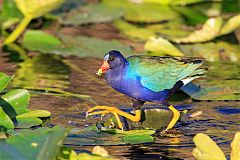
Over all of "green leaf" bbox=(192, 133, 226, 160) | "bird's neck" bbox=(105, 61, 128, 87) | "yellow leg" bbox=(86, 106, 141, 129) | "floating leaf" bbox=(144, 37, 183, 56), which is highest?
"floating leaf" bbox=(144, 37, 183, 56)

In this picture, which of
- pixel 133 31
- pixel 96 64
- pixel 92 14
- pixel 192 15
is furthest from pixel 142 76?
pixel 192 15

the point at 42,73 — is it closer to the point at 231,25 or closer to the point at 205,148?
the point at 231,25

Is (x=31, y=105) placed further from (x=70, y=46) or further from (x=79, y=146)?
(x=70, y=46)

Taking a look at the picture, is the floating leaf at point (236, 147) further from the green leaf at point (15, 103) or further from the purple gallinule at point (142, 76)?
the green leaf at point (15, 103)

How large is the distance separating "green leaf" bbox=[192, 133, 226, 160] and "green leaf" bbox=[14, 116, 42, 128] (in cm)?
99

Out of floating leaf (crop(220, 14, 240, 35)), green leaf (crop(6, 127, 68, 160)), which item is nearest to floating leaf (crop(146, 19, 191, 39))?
floating leaf (crop(220, 14, 240, 35))

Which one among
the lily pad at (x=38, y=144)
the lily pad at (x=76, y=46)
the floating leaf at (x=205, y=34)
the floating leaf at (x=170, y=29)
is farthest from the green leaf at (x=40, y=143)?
the floating leaf at (x=170, y=29)

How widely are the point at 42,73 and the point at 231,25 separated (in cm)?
135

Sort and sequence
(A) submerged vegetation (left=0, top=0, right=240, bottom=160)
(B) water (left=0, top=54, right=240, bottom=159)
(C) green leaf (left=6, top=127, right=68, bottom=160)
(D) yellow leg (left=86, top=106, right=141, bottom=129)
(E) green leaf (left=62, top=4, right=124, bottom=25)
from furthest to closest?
(E) green leaf (left=62, top=4, right=124, bottom=25) → (D) yellow leg (left=86, top=106, right=141, bottom=129) → (B) water (left=0, top=54, right=240, bottom=159) → (A) submerged vegetation (left=0, top=0, right=240, bottom=160) → (C) green leaf (left=6, top=127, right=68, bottom=160)

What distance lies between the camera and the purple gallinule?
13.1 ft

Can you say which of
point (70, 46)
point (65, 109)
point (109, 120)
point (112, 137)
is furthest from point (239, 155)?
point (70, 46)

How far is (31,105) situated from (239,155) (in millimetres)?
1624

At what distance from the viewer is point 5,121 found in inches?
141

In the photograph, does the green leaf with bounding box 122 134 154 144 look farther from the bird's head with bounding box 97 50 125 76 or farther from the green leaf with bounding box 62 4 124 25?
the green leaf with bounding box 62 4 124 25
